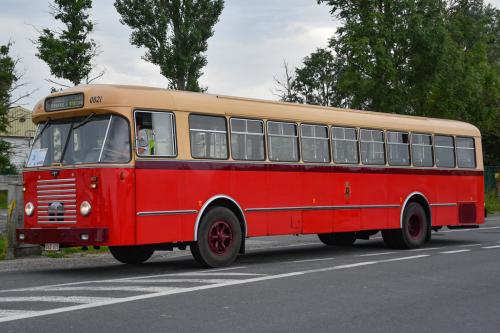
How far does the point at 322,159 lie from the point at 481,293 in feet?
19.4

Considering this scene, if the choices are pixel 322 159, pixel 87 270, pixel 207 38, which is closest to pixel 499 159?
pixel 207 38

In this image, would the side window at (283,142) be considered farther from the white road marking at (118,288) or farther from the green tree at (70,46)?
the green tree at (70,46)

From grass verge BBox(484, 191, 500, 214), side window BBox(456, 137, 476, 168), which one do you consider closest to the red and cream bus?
side window BBox(456, 137, 476, 168)

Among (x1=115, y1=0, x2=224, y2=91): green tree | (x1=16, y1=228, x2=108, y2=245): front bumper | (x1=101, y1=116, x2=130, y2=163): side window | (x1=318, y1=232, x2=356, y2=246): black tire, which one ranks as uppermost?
(x1=115, y1=0, x2=224, y2=91): green tree

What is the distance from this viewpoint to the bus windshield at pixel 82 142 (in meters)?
11.9

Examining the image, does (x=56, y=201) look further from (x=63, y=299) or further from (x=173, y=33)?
(x=173, y=33)

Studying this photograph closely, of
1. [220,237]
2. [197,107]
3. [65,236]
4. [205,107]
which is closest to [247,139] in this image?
[205,107]

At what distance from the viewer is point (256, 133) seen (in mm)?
14086

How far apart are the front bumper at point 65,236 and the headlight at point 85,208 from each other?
257 mm

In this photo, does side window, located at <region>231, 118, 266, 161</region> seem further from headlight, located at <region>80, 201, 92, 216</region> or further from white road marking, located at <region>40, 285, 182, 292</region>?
white road marking, located at <region>40, 285, 182, 292</region>

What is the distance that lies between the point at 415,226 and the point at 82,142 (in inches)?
339

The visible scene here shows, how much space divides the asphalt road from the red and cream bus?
67 cm

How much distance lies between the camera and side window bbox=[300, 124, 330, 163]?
15.1 meters

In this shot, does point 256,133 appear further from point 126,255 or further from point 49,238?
point 49,238
